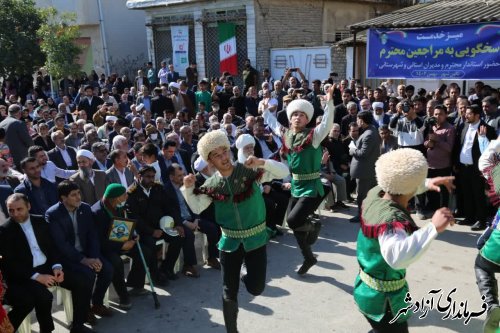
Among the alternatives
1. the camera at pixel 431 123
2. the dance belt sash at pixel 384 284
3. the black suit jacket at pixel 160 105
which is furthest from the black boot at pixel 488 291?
the black suit jacket at pixel 160 105

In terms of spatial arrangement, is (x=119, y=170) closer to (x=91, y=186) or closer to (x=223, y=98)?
(x=91, y=186)

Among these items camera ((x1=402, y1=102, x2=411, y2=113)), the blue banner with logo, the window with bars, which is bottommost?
camera ((x1=402, y1=102, x2=411, y2=113))

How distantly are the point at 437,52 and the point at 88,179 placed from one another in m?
8.64

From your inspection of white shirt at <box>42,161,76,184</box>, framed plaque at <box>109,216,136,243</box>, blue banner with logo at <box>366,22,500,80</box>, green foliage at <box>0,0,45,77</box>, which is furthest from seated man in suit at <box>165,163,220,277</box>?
green foliage at <box>0,0,45,77</box>

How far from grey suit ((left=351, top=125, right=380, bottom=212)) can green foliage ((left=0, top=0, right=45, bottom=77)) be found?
50.1ft

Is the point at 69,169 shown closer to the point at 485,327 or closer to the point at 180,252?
the point at 180,252

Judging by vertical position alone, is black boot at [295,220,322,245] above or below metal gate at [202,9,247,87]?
below

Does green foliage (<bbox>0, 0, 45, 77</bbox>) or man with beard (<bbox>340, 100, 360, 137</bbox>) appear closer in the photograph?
man with beard (<bbox>340, 100, 360, 137</bbox>)

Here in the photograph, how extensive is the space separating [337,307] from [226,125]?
4863 mm

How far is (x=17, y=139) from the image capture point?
322 inches

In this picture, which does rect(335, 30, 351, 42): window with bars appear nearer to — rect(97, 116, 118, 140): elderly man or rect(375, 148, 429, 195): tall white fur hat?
rect(97, 116, 118, 140): elderly man

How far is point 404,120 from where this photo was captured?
299 inches

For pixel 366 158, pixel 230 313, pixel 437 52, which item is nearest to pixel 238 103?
pixel 437 52

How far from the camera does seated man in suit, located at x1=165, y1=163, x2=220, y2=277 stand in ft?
19.1
